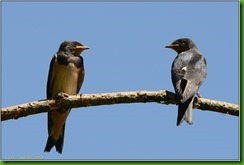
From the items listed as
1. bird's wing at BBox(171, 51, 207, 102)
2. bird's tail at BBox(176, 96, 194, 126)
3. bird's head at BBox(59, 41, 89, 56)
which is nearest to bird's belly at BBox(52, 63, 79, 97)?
bird's head at BBox(59, 41, 89, 56)

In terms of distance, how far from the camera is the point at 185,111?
20.1ft

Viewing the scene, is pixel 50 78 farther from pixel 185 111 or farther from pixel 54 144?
pixel 185 111

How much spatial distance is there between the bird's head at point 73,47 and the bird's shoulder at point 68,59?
10 cm

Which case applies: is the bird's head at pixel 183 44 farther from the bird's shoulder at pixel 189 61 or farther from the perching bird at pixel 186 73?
the bird's shoulder at pixel 189 61

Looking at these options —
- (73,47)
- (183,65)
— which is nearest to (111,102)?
(183,65)

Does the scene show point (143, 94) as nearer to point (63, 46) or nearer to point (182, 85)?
point (182, 85)

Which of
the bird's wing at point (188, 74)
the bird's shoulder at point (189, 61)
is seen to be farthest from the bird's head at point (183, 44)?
the bird's wing at point (188, 74)

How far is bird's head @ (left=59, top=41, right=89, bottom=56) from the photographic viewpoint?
8688 mm

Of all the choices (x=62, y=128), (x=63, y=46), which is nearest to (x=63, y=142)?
(x=62, y=128)

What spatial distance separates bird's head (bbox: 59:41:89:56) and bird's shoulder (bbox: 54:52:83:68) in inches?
3.8

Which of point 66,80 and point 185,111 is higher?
point 66,80

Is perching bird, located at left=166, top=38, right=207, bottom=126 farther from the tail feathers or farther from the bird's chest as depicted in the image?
the tail feathers

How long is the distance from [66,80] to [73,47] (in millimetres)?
700

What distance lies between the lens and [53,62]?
8.57m
